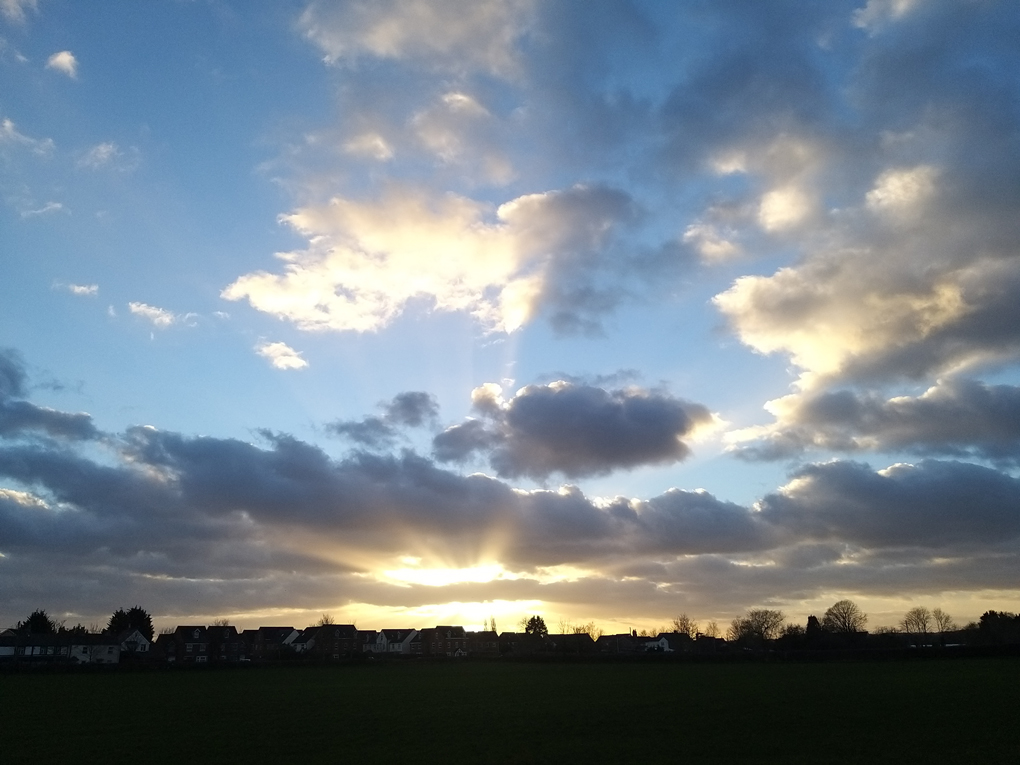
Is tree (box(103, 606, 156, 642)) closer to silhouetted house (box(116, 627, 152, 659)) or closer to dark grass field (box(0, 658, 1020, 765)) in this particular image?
silhouetted house (box(116, 627, 152, 659))

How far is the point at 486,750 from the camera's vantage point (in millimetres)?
27922

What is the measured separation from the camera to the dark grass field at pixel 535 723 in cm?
2705

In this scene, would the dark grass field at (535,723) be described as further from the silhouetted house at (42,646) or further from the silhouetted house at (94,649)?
the silhouetted house at (42,646)

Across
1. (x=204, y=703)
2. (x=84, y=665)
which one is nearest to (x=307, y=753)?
(x=204, y=703)

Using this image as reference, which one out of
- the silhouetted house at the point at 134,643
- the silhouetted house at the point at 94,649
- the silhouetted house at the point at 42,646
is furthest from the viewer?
the silhouetted house at the point at 134,643

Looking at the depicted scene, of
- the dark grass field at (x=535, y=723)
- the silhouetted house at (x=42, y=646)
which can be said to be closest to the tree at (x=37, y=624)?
the silhouetted house at (x=42, y=646)

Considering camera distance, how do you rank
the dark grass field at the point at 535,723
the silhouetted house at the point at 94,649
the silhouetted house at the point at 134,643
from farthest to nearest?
1. the silhouetted house at the point at 134,643
2. the silhouetted house at the point at 94,649
3. the dark grass field at the point at 535,723

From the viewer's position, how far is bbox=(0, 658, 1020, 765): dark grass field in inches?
1065

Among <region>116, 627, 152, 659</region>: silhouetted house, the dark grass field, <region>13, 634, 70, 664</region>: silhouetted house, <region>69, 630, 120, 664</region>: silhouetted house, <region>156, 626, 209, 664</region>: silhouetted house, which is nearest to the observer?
the dark grass field

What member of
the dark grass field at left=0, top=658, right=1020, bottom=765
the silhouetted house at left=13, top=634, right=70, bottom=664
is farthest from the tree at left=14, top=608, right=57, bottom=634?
the dark grass field at left=0, top=658, right=1020, bottom=765

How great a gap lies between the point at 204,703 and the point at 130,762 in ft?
79.4

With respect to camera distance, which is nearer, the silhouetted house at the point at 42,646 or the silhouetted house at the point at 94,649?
the silhouetted house at the point at 42,646

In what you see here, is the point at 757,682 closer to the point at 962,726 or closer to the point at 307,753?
the point at 962,726

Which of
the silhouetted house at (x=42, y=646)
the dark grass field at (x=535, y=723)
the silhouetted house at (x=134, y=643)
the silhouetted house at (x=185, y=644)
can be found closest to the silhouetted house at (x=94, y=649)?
the silhouetted house at (x=134, y=643)
